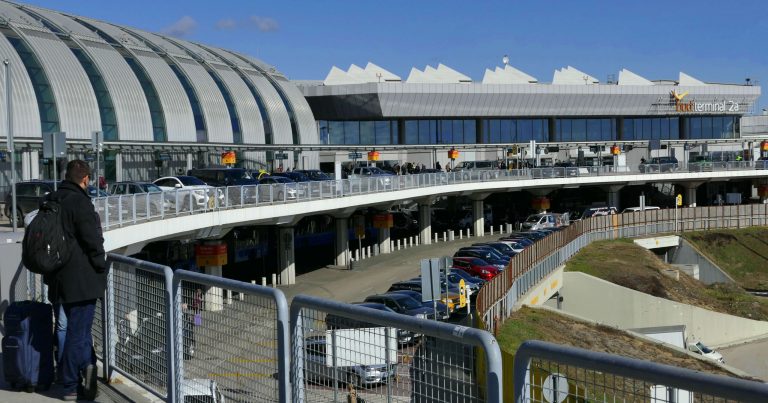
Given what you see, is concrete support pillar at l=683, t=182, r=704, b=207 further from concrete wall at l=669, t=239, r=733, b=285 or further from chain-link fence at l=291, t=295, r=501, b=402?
chain-link fence at l=291, t=295, r=501, b=402

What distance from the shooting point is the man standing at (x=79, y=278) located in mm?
8172

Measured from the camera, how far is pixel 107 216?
74.0 feet

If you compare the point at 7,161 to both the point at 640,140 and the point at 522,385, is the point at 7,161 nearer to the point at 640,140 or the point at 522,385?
the point at 522,385

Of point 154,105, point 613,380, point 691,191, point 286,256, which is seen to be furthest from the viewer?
point 691,191

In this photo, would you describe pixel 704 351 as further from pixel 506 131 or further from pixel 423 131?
pixel 506 131

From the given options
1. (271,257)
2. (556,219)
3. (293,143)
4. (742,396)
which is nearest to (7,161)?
(271,257)

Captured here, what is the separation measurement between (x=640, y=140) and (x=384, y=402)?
3675 inches

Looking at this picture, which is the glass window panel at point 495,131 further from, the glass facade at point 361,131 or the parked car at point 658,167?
the parked car at point 658,167

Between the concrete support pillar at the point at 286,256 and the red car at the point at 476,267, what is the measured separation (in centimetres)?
803

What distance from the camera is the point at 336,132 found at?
283 feet

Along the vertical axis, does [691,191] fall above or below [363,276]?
above

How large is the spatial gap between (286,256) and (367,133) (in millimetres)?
41338

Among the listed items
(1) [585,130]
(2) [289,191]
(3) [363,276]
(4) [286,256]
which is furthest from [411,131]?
(2) [289,191]

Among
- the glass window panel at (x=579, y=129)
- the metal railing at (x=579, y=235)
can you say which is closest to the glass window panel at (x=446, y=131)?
the glass window panel at (x=579, y=129)
